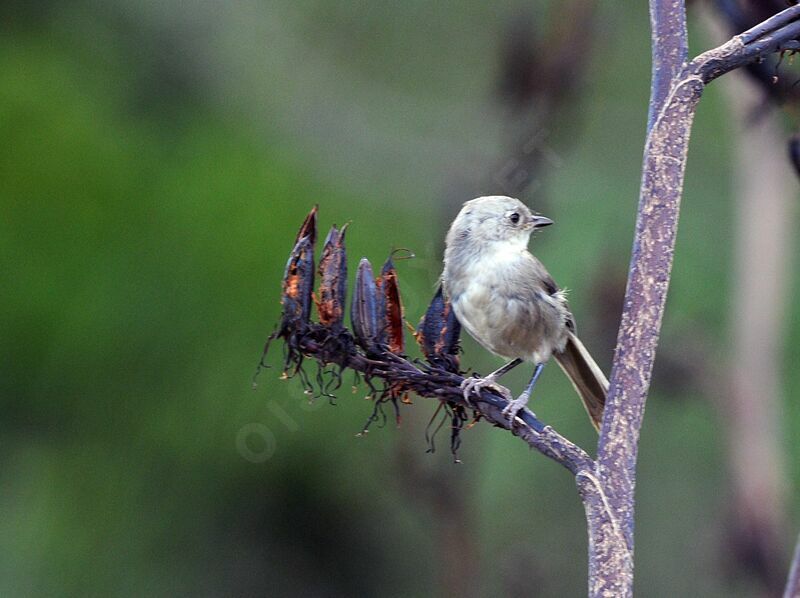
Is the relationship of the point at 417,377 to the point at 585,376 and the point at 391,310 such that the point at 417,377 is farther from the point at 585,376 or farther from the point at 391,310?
the point at 585,376

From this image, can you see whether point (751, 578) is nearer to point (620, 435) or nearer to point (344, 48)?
point (620, 435)

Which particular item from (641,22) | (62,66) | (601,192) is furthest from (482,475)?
(641,22)

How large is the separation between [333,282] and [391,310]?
53mm

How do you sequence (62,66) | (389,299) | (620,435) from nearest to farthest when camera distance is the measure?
(620,435), (389,299), (62,66)

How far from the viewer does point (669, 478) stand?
10.3 ft

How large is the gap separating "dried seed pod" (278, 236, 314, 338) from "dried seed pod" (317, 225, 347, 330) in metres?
0.02

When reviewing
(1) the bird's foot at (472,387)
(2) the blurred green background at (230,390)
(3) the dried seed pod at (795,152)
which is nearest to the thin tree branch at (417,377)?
(1) the bird's foot at (472,387)

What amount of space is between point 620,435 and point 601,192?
2.51 m

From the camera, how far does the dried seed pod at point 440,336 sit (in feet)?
2.84

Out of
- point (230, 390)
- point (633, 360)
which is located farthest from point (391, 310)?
point (230, 390)

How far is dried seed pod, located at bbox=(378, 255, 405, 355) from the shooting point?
84cm

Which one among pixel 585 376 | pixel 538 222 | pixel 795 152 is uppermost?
pixel 538 222

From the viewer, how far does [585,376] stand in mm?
1315

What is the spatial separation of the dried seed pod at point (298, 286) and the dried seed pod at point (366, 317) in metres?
0.04
